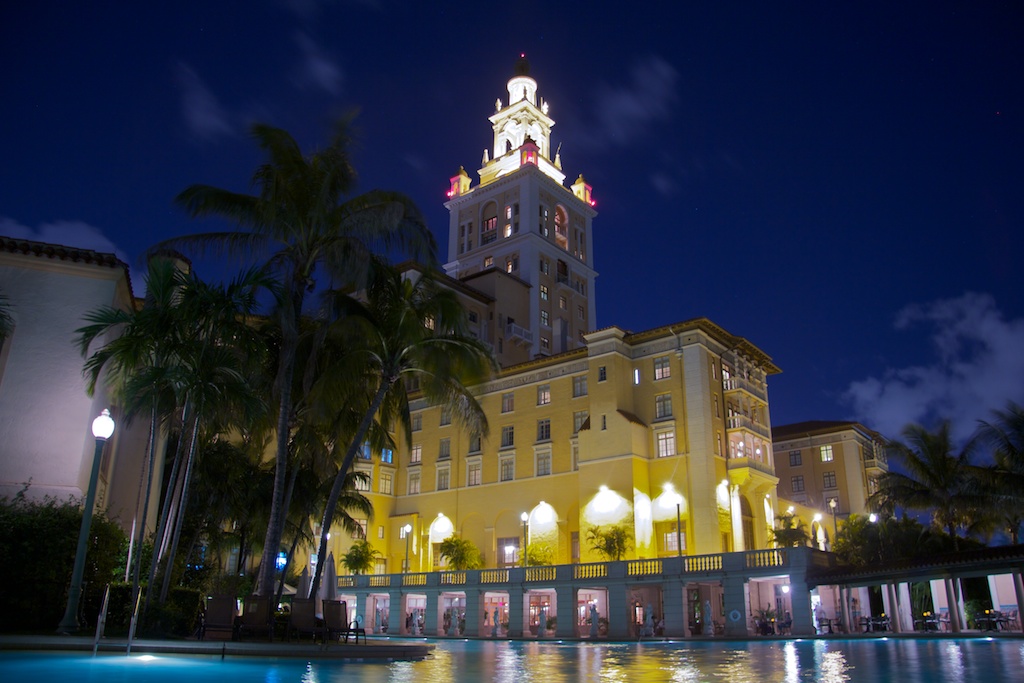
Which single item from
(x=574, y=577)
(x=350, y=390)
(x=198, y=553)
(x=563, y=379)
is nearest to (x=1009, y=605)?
(x=574, y=577)

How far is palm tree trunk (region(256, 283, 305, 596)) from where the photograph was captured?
72.9 ft

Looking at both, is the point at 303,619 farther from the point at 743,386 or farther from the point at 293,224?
the point at 743,386

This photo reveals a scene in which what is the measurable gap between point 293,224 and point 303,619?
10786 millimetres

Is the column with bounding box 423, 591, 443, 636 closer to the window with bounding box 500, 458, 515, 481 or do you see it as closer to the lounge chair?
the window with bounding box 500, 458, 515, 481

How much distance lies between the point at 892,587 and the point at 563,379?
82.4 ft

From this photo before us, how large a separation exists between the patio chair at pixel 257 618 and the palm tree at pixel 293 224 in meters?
1.72

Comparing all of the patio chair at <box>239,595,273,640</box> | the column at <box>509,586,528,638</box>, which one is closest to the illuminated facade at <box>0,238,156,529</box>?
the patio chair at <box>239,595,273,640</box>

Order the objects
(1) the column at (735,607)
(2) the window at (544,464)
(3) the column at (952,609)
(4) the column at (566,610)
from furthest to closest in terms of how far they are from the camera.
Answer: (2) the window at (544,464) < (4) the column at (566,610) < (1) the column at (735,607) < (3) the column at (952,609)

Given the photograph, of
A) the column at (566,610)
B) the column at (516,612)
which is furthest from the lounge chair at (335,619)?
the column at (516,612)

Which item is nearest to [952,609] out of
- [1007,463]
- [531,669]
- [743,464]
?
[1007,463]

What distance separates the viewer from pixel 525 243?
7856 cm

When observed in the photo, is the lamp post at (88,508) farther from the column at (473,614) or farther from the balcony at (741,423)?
the balcony at (741,423)

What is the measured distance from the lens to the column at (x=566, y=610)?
41.8 metres

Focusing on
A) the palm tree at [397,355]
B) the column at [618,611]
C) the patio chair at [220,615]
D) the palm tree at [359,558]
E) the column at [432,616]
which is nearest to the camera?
the patio chair at [220,615]
